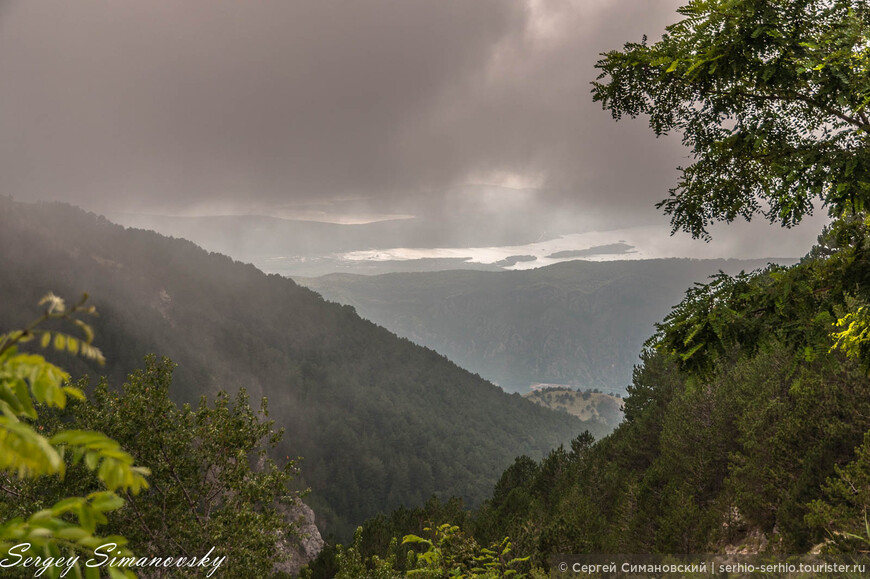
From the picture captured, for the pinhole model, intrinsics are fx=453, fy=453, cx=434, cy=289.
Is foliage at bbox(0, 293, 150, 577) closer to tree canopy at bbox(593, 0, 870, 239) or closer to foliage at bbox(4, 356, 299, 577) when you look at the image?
tree canopy at bbox(593, 0, 870, 239)

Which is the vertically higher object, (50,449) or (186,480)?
(50,449)

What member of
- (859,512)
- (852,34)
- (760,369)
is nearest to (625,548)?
(859,512)

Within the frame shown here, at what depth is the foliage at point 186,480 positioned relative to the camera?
12086mm

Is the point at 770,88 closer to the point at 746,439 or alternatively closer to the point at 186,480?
the point at 186,480

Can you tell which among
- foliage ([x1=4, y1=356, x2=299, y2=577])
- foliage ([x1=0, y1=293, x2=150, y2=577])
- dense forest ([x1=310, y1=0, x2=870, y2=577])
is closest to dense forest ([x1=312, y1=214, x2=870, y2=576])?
dense forest ([x1=310, y1=0, x2=870, y2=577])

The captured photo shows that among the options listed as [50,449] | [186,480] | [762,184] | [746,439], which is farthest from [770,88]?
[746,439]

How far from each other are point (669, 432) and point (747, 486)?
38.7 ft

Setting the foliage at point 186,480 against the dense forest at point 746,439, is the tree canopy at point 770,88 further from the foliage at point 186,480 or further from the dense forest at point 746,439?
the foliage at point 186,480

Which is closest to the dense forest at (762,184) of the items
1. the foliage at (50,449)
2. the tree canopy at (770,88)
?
the tree canopy at (770,88)

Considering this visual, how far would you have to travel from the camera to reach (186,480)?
1352 centimetres

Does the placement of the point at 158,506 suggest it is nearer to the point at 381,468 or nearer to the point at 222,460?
the point at 222,460

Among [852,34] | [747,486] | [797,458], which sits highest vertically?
[852,34]

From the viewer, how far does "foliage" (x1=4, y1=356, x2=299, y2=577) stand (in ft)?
39.7

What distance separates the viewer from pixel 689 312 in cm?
616
